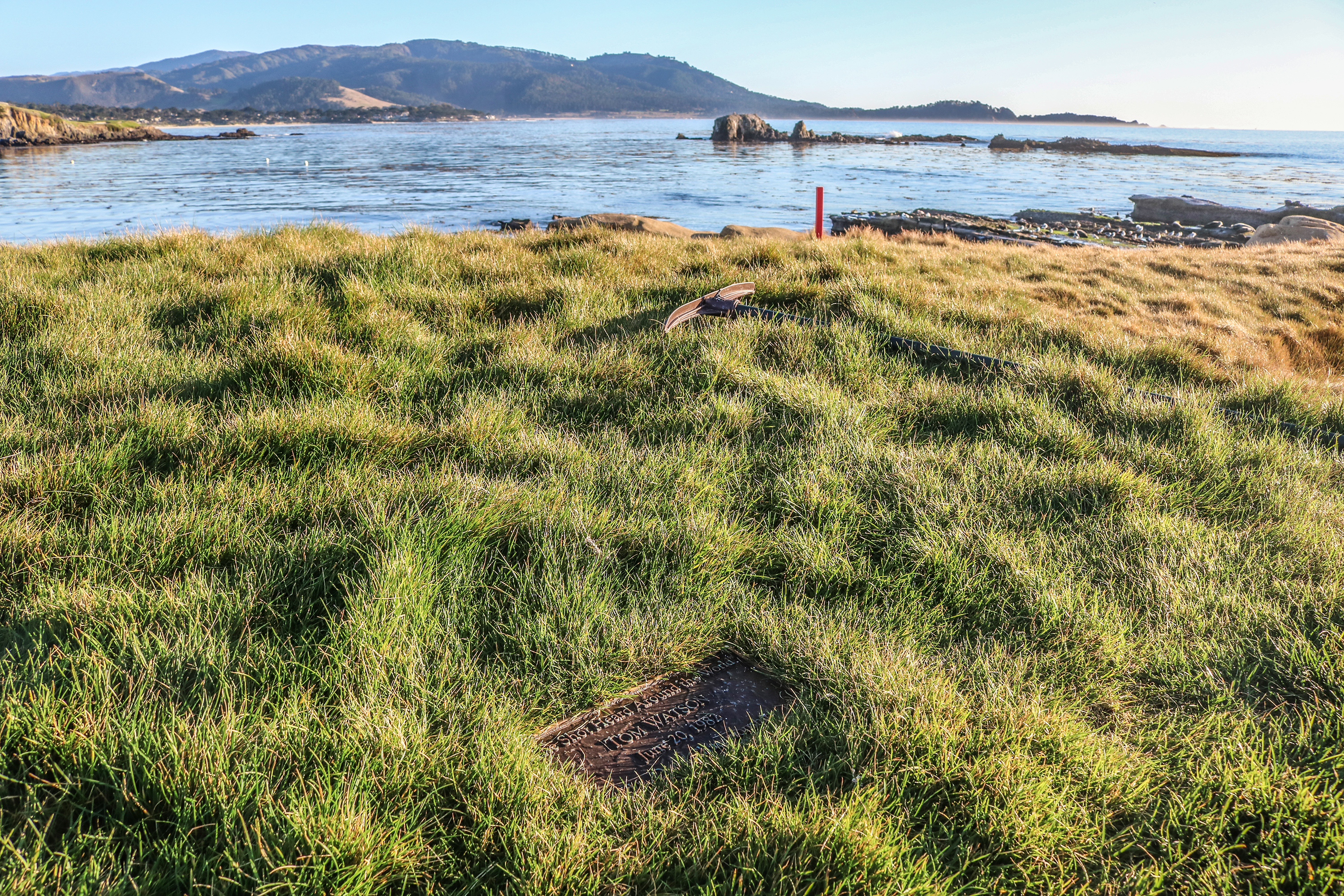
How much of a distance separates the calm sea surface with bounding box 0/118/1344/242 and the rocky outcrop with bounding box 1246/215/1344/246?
10504 millimetres

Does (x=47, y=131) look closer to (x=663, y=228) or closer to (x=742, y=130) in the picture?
(x=742, y=130)

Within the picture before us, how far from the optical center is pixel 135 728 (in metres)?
1.68

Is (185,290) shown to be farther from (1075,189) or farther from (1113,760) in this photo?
(1075,189)

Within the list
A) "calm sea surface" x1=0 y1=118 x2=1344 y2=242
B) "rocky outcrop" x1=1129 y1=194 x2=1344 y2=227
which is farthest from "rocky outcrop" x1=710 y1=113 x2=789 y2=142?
"rocky outcrop" x1=1129 y1=194 x2=1344 y2=227

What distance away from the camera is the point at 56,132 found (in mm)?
72750

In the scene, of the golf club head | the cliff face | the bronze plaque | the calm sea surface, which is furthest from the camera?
the cliff face

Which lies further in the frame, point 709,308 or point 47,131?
point 47,131

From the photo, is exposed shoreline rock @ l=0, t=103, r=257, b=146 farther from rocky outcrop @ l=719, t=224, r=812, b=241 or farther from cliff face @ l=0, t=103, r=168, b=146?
rocky outcrop @ l=719, t=224, r=812, b=241

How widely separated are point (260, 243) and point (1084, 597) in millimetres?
8065

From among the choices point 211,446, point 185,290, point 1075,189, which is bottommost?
point 211,446

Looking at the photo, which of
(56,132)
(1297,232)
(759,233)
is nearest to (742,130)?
(56,132)

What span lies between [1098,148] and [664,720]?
425ft

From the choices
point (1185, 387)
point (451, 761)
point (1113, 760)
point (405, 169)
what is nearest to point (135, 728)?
point (451, 761)

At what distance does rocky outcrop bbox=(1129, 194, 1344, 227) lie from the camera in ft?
86.5
